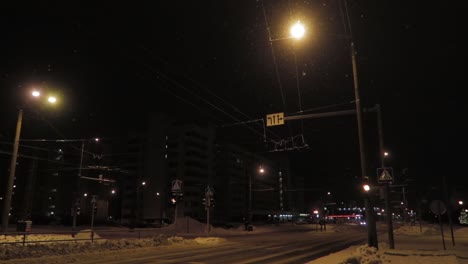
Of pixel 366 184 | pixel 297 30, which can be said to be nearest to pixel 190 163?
pixel 366 184

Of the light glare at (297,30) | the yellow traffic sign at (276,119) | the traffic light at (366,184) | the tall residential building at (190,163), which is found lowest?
the traffic light at (366,184)

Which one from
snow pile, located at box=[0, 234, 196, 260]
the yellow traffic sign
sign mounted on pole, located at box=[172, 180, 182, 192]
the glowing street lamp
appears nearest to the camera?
snow pile, located at box=[0, 234, 196, 260]

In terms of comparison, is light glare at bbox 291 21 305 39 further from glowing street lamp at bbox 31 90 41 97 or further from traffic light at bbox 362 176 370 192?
glowing street lamp at bbox 31 90 41 97

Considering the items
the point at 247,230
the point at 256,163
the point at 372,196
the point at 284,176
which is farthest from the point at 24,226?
Answer: the point at 284,176

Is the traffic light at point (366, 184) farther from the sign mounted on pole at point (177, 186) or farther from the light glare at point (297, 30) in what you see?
the sign mounted on pole at point (177, 186)

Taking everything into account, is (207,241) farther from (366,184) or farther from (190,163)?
(190,163)

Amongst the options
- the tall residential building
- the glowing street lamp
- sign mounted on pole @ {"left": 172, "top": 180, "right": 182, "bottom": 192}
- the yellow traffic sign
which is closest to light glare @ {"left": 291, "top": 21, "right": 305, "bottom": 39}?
the yellow traffic sign

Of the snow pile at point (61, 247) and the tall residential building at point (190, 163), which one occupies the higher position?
the tall residential building at point (190, 163)

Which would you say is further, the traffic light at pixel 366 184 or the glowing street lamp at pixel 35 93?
the glowing street lamp at pixel 35 93

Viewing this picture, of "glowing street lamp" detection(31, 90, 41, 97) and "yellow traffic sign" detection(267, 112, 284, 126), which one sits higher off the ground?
"glowing street lamp" detection(31, 90, 41, 97)

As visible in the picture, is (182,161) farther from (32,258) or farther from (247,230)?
(32,258)

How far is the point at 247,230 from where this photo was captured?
52.2 meters

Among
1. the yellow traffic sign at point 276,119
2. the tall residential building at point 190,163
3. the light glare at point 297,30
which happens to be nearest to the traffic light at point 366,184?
the yellow traffic sign at point 276,119

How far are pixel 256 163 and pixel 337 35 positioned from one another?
136 metres
